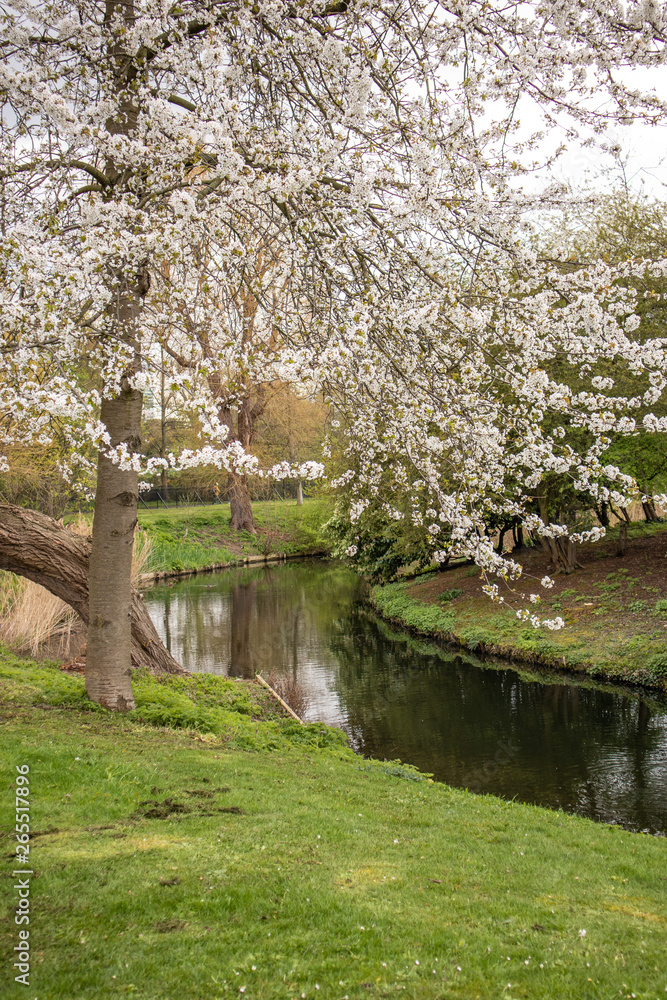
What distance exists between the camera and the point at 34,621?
45.1 ft

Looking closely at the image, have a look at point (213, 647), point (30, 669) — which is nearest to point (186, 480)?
point (213, 647)

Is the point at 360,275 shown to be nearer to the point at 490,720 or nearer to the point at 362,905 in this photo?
the point at 362,905

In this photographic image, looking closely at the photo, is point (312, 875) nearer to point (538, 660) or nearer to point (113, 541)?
point (113, 541)

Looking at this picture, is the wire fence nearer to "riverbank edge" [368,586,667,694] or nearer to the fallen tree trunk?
"riverbank edge" [368,586,667,694]

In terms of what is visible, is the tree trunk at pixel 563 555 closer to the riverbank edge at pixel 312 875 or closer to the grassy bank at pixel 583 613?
the grassy bank at pixel 583 613

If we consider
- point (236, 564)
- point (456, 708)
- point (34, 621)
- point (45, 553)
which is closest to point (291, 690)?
point (456, 708)

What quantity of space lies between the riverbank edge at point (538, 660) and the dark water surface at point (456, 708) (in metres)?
0.39

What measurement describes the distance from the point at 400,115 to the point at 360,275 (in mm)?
1340

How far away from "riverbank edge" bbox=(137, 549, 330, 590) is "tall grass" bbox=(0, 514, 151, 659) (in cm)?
1544

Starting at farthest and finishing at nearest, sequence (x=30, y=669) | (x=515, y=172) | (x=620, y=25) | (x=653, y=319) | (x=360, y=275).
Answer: (x=653, y=319) → (x=30, y=669) → (x=360, y=275) → (x=515, y=172) → (x=620, y=25)

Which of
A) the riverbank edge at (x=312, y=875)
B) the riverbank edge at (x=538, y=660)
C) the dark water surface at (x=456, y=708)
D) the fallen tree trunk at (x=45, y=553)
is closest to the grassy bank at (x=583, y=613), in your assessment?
the riverbank edge at (x=538, y=660)

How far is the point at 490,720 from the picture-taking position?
12805 millimetres

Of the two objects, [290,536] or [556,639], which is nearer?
[556,639]

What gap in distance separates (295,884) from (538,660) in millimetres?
12698
